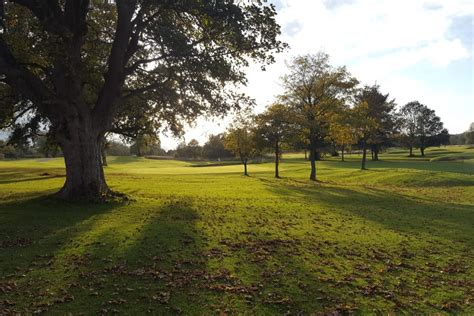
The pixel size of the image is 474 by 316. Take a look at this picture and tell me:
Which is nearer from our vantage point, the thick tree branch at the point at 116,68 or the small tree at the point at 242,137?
the thick tree branch at the point at 116,68

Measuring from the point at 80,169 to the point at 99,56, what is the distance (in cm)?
697

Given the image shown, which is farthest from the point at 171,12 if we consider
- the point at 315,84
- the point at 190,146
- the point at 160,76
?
the point at 190,146

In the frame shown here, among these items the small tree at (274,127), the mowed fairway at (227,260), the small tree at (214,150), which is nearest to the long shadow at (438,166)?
the small tree at (274,127)

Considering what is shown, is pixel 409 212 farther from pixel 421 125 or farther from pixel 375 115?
pixel 421 125

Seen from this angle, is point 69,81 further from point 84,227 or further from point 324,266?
point 324,266

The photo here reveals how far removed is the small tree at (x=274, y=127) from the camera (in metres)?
37.6

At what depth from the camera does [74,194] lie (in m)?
16.6

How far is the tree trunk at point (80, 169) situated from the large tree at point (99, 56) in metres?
0.04

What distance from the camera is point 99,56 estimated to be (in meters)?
20.1

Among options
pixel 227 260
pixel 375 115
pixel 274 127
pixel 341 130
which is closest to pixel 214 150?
pixel 375 115

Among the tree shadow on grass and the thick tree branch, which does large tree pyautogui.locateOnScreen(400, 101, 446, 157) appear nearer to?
the tree shadow on grass

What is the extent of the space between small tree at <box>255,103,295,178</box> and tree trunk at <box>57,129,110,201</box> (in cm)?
2375

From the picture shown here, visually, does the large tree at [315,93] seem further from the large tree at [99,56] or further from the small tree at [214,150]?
the small tree at [214,150]

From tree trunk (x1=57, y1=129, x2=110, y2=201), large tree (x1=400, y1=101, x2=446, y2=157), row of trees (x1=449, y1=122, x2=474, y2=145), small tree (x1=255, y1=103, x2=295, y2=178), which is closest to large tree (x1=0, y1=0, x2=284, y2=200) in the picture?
tree trunk (x1=57, y1=129, x2=110, y2=201)
